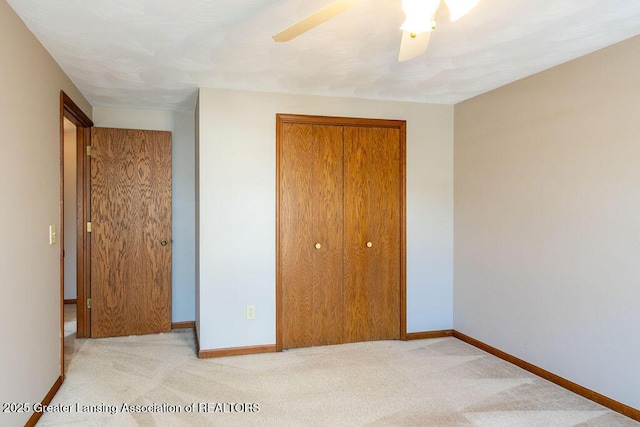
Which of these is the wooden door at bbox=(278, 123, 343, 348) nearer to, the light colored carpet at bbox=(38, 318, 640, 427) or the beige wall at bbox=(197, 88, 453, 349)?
the beige wall at bbox=(197, 88, 453, 349)

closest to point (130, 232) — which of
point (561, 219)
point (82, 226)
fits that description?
point (82, 226)

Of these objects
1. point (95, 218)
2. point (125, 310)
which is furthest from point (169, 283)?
point (95, 218)

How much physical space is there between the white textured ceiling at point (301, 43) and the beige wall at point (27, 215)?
0.24m

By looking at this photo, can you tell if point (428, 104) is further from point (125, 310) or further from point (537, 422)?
point (125, 310)

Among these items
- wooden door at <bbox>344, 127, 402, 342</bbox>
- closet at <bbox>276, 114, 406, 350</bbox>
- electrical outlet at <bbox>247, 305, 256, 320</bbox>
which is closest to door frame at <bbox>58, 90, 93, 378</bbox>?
electrical outlet at <bbox>247, 305, 256, 320</bbox>

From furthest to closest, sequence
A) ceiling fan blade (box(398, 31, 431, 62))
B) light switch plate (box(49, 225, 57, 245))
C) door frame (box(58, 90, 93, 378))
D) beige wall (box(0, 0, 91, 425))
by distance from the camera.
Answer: door frame (box(58, 90, 93, 378))
light switch plate (box(49, 225, 57, 245))
beige wall (box(0, 0, 91, 425))
ceiling fan blade (box(398, 31, 431, 62))

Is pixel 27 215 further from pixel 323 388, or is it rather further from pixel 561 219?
pixel 561 219

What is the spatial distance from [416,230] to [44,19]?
318cm

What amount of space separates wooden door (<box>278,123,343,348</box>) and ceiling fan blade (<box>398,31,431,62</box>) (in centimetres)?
165

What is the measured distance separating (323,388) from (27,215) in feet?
6.88

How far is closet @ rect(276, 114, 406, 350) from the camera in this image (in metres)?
3.53

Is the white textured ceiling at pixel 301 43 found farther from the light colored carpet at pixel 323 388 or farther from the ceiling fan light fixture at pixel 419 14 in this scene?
the light colored carpet at pixel 323 388

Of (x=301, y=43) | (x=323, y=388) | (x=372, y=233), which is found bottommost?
(x=323, y=388)

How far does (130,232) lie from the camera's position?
3959 mm
